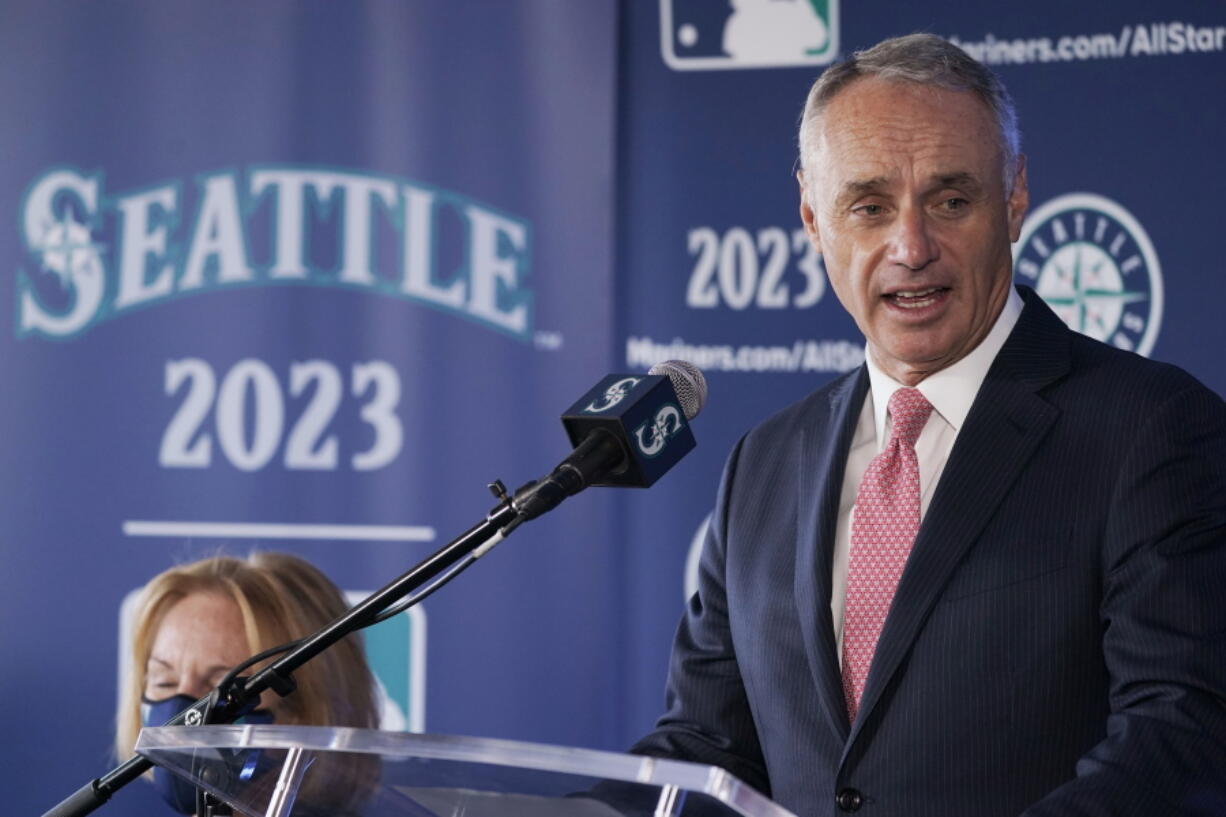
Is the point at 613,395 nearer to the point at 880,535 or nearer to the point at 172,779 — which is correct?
the point at 880,535

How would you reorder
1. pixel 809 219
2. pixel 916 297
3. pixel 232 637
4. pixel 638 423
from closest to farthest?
pixel 638 423 < pixel 916 297 < pixel 809 219 < pixel 232 637

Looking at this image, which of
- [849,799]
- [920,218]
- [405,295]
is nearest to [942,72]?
[920,218]

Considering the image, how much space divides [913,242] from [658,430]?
17.0 inches

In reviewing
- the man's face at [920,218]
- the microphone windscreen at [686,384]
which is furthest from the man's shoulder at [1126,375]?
the microphone windscreen at [686,384]

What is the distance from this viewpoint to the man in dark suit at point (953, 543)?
4.60 ft

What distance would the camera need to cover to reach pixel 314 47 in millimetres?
3277

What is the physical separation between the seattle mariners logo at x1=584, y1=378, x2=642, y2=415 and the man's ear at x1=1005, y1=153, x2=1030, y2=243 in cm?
54

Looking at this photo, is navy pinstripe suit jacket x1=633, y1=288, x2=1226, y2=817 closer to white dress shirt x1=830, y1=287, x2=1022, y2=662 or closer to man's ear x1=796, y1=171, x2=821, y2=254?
white dress shirt x1=830, y1=287, x2=1022, y2=662

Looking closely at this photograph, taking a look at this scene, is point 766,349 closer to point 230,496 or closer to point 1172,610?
point 230,496

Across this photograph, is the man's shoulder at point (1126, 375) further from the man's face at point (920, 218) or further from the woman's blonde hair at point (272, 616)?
the woman's blonde hair at point (272, 616)

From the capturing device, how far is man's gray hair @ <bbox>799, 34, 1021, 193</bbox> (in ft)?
→ 5.45

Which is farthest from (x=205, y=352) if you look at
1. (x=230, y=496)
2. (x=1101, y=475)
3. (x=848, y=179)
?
A: (x=1101, y=475)

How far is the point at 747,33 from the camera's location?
3152 mm

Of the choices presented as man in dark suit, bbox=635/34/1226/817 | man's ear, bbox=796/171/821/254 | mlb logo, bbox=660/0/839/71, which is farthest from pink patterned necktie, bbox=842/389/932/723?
mlb logo, bbox=660/0/839/71
